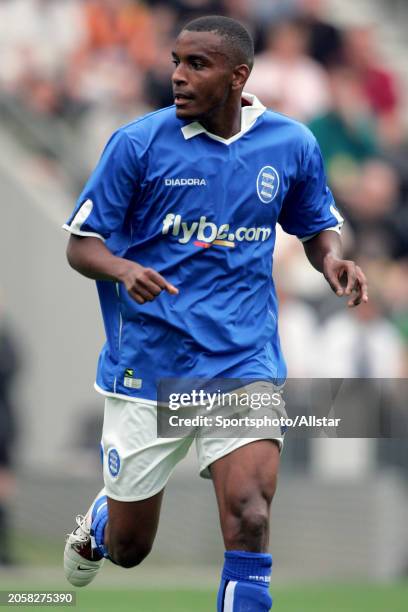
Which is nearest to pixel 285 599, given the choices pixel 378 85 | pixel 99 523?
pixel 99 523

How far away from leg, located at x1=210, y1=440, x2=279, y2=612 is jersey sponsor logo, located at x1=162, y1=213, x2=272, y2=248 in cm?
91

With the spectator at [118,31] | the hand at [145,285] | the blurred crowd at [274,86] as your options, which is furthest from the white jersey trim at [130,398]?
the spectator at [118,31]

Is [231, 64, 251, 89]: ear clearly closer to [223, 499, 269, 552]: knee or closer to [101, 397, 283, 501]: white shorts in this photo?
[101, 397, 283, 501]: white shorts

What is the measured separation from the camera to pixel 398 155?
1548 cm

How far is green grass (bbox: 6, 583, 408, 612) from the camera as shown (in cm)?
1104

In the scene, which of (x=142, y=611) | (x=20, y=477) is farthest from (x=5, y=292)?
(x=142, y=611)

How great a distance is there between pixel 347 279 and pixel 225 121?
0.89 m

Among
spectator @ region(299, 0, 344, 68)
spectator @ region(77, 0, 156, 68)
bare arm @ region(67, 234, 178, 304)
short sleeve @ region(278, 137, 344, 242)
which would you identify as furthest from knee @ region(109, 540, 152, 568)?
spectator @ region(299, 0, 344, 68)

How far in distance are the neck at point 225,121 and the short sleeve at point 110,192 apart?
372mm

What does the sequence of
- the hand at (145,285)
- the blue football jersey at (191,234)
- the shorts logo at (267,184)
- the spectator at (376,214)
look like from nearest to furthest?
the hand at (145,285) < the blue football jersey at (191,234) < the shorts logo at (267,184) < the spectator at (376,214)

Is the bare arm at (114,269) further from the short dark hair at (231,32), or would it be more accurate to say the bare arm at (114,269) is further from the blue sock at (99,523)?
the blue sock at (99,523)

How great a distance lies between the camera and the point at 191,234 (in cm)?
689

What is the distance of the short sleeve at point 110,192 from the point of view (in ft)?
22.5

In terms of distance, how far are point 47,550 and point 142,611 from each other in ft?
12.3
